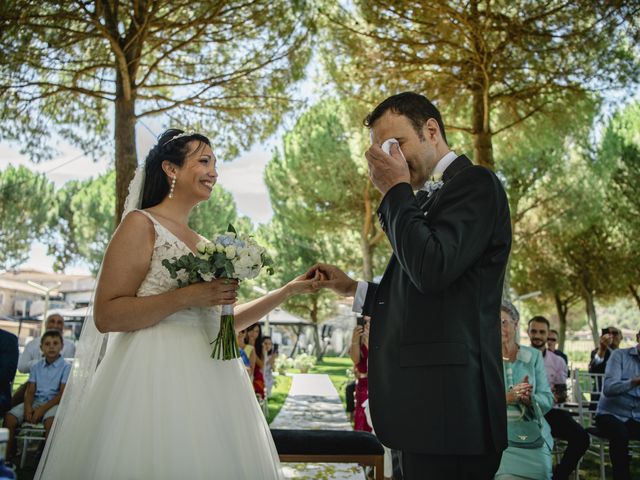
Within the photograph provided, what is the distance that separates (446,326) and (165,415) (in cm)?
118

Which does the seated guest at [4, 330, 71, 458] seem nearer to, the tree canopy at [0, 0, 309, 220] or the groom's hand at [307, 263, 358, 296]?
the tree canopy at [0, 0, 309, 220]

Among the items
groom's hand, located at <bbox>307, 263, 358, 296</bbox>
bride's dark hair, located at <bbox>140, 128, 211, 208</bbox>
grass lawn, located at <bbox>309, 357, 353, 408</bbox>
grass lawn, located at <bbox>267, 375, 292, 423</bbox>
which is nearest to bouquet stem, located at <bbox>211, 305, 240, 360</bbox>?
groom's hand, located at <bbox>307, 263, 358, 296</bbox>

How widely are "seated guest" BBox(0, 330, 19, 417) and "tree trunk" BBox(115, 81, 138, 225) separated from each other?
1.72 m

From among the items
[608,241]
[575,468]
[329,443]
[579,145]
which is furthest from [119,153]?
[608,241]

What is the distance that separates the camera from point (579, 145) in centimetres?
1925

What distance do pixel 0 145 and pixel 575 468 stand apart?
350 inches

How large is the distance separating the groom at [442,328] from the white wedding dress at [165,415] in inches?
31.3

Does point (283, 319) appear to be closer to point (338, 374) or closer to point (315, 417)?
point (338, 374)

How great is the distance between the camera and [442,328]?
5.18ft

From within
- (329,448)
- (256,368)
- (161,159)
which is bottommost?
(329,448)

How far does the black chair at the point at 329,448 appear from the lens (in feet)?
14.9

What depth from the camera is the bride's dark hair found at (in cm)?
271

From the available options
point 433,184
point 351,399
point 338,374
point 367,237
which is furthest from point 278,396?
point 433,184

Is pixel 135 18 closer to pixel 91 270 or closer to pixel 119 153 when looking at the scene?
pixel 119 153
